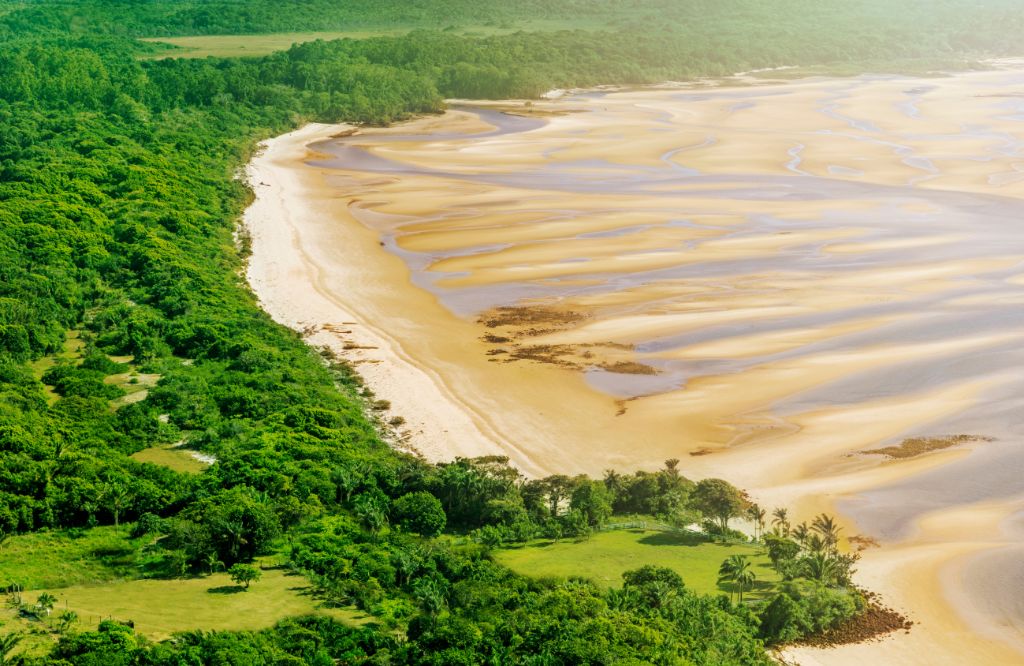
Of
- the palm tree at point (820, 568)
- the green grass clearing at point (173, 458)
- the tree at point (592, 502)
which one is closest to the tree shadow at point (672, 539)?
the tree at point (592, 502)

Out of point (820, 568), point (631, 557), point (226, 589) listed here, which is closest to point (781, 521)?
point (820, 568)

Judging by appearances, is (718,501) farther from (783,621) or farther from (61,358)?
(61,358)

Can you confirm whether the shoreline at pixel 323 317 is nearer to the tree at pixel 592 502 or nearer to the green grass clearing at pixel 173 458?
the tree at pixel 592 502

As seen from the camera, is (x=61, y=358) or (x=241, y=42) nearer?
(x=61, y=358)

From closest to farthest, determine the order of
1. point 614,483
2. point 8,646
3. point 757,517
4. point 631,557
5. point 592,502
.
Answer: point 8,646 → point 631,557 → point 592,502 → point 757,517 → point 614,483

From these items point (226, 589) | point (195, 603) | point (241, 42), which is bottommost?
point (226, 589)

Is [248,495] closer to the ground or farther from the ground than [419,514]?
farther from the ground

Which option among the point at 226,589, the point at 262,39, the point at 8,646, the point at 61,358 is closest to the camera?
the point at 8,646
